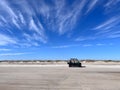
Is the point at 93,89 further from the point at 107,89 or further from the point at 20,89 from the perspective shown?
the point at 20,89

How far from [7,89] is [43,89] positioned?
7.47 feet

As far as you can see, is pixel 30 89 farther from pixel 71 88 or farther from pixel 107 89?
pixel 107 89

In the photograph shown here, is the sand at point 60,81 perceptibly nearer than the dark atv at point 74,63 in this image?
Yes

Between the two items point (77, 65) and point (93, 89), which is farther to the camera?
point (77, 65)

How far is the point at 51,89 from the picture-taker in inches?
568

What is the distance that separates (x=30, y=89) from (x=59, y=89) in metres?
1.78

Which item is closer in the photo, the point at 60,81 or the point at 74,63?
the point at 60,81

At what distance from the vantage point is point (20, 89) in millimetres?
14570

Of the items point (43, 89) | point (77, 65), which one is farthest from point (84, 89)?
point (77, 65)

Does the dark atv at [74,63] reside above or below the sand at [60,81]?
above

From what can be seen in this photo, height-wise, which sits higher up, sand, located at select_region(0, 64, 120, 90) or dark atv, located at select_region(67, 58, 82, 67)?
dark atv, located at select_region(67, 58, 82, 67)

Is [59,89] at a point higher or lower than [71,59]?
lower

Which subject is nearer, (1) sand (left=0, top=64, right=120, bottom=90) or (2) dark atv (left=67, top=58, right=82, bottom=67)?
(1) sand (left=0, top=64, right=120, bottom=90)

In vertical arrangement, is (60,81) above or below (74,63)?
below
